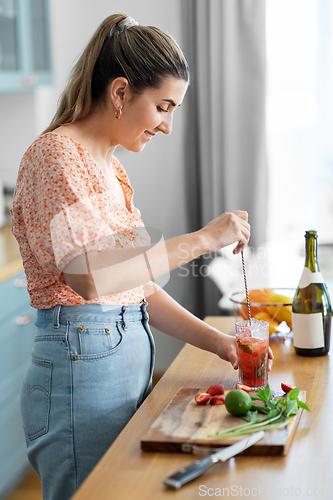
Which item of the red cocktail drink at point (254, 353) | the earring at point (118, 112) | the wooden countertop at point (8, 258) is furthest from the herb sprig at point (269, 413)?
the wooden countertop at point (8, 258)

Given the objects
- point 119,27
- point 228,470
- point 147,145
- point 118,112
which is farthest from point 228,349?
point 147,145

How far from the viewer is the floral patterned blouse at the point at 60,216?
3.16ft

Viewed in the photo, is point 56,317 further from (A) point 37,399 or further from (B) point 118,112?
(B) point 118,112

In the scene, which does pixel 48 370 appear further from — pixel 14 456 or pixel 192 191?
pixel 192 191

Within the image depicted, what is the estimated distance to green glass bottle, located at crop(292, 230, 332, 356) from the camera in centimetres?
128

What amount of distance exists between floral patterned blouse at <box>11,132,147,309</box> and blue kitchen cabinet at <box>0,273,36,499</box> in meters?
1.18

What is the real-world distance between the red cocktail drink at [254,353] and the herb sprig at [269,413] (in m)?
0.11

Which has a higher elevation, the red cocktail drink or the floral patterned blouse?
the floral patterned blouse

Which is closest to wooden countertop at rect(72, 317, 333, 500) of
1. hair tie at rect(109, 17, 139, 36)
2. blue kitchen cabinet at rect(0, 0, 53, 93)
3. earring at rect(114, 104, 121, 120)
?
earring at rect(114, 104, 121, 120)

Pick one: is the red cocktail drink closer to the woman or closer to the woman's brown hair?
the woman

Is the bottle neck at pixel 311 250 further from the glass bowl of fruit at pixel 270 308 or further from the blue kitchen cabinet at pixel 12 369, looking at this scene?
the blue kitchen cabinet at pixel 12 369

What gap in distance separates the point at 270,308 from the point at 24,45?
2047 mm

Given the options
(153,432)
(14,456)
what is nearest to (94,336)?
(153,432)

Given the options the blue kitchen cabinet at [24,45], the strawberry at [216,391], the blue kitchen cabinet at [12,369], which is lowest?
the blue kitchen cabinet at [12,369]
